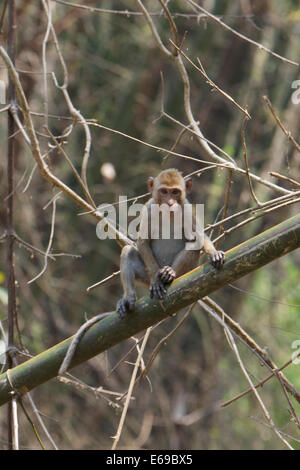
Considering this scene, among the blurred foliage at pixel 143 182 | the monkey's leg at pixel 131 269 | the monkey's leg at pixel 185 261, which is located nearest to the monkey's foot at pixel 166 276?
the monkey's leg at pixel 131 269

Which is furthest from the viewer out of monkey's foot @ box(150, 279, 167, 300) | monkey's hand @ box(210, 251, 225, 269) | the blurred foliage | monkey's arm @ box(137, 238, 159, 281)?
the blurred foliage

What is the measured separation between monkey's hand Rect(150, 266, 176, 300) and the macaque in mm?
196

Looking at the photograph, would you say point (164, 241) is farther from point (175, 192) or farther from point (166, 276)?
point (166, 276)

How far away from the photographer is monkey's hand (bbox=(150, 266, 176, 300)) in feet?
14.2

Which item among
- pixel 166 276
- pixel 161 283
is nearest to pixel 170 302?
pixel 161 283

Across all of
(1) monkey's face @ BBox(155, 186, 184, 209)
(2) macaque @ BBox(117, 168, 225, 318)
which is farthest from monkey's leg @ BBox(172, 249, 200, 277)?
(1) monkey's face @ BBox(155, 186, 184, 209)

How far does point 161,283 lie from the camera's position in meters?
4.62

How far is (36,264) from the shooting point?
1078cm

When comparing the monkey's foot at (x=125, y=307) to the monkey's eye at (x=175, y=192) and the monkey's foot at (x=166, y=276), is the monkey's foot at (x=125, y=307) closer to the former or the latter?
the monkey's foot at (x=166, y=276)

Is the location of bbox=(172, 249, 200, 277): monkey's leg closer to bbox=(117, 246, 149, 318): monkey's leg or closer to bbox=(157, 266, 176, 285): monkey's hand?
bbox=(117, 246, 149, 318): monkey's leg

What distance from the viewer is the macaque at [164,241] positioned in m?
5.38
